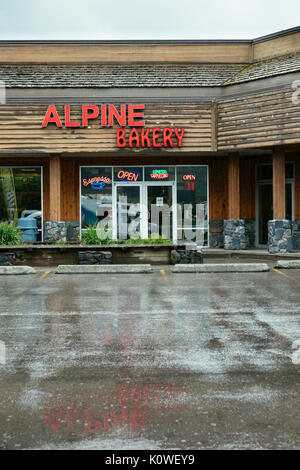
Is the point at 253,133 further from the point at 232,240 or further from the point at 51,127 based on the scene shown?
the point at 51,127

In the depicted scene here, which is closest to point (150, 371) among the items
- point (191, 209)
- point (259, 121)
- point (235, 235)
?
point (259, 121)

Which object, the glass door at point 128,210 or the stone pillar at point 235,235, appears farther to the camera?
the glass door at point 128,210

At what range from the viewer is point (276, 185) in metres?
20.5

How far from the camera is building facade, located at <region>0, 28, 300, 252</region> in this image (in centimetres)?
2100

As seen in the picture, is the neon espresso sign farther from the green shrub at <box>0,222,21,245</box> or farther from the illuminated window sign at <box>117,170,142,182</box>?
the green shrub at <box>0,222,21,245</box>

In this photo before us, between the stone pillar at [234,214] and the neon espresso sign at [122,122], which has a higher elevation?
the neon espresso sign at [122,122]

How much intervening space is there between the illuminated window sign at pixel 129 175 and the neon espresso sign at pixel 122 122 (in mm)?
2085

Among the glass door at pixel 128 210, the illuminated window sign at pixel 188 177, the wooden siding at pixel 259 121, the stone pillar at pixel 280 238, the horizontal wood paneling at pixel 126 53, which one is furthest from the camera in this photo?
the horizontal wood paneling at pixel 126 53

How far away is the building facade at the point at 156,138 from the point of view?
68.9 feet

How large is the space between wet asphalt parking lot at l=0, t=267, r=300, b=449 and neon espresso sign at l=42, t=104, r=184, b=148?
10.3m

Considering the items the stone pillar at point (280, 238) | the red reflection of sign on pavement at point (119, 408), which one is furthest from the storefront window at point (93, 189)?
the red reflection of sign on pavement at point (119, 408)

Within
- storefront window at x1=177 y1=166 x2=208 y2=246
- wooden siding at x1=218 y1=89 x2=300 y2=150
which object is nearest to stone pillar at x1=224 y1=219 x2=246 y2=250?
storefront window at x1=177 y1=166 x2=208 y2=246

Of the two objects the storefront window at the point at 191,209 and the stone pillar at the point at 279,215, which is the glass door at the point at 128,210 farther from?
the stone pillar at the point at 279,215

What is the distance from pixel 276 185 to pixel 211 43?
26.8 ft
